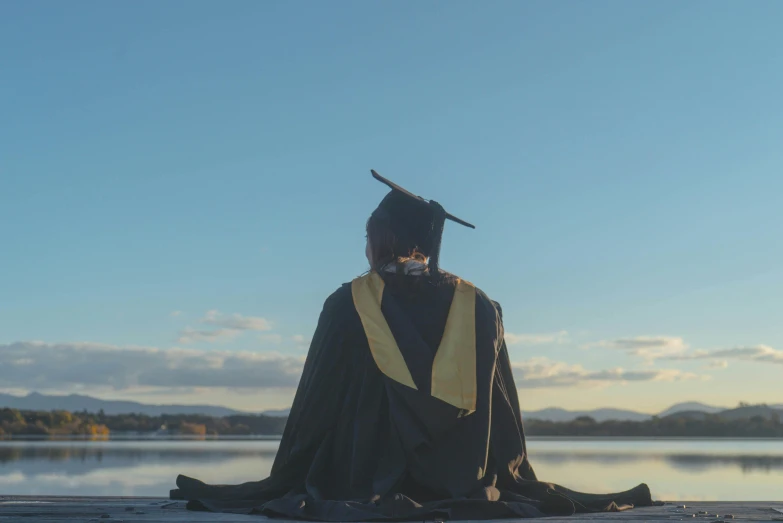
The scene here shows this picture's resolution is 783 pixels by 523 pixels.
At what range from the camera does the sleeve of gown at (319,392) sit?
5.30 metres

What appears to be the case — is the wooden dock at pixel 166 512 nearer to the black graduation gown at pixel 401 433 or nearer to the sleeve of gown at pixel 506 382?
the black graduation gown at pixel 401 433

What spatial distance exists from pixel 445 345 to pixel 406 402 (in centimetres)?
41

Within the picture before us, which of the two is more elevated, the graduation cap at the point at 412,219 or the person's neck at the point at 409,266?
the graduation cap at the point at 412,219

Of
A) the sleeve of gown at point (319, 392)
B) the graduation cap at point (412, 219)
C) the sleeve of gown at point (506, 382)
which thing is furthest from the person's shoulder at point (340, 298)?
the sleeve of gown at point (506, 382)

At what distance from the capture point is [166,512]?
452cm

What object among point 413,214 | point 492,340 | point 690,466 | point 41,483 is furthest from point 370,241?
point 690,466

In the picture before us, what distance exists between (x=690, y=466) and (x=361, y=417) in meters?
16.9

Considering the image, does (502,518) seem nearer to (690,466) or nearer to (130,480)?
(130,480)

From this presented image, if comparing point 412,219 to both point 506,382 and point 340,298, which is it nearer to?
point 340,298

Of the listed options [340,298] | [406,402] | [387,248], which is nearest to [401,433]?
[406,402]

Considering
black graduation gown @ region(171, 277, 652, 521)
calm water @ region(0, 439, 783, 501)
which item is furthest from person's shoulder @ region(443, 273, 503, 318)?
calm water @ region(0, 439, 783, 501)

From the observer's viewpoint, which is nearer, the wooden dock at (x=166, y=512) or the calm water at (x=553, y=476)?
the wooden dock at (x=166, y=512)

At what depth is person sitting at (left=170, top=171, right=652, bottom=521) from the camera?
16.4ft

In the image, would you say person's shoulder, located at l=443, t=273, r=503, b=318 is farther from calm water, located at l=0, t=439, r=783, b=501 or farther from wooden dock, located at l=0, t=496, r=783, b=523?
calm water, located at l=0, t=439, r=783, b=501
